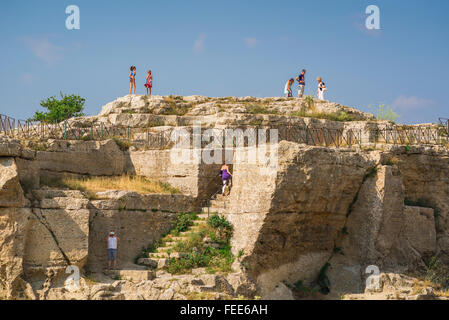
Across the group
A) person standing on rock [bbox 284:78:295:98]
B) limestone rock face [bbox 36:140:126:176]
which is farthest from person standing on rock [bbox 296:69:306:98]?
limestone rock face [bbox 36:140:126:176]

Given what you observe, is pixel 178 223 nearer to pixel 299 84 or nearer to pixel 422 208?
pixel 422 208

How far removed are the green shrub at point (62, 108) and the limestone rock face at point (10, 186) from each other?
777 inches

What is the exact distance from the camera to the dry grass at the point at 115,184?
23.6 m

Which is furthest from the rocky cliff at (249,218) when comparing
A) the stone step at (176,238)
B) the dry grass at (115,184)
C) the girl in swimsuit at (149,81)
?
the girl in swimsuit at (149,81)

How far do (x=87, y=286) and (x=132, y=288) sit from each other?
4.01 feet

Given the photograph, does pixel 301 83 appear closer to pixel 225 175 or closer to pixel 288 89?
pixel 288 89

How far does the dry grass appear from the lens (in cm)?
2363

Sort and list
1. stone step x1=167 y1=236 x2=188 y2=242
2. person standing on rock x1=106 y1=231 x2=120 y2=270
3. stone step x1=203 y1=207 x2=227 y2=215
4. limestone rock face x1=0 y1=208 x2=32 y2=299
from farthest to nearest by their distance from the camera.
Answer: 1. stone step x1=203 y1=207 x2=227 y2=215
2. stone step x1=167 y1=236 x2=188 y2=242
3. person standing on rock x1=106 y1=231 x2=120 y2=270
4. limestone rock face x1=0 y1=208 x2=32 y2=299

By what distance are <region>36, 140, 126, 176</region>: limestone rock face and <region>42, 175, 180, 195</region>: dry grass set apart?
56cm

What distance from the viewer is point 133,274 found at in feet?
69.9

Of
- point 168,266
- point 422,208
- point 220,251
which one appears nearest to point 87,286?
point 168,266

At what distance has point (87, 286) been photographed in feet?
66.7

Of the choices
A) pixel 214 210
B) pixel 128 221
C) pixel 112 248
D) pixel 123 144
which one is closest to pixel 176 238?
pixel 128 221

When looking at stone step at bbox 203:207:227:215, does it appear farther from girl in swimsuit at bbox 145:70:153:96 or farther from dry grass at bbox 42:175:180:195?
girl in swimsuit at bbox 145:70:153:96
